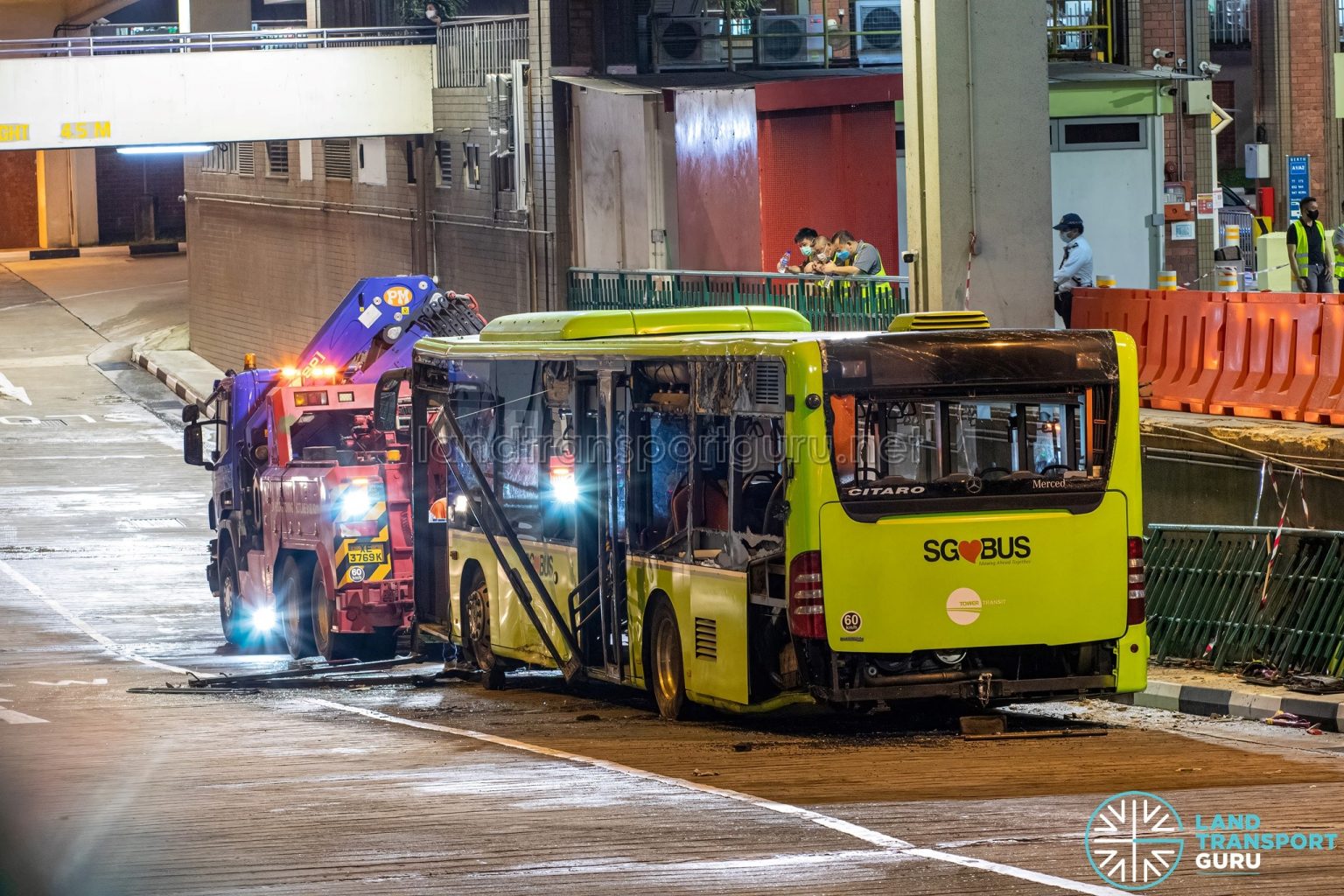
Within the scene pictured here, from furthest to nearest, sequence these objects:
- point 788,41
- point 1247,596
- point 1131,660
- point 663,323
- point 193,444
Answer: point 788,41 → point 193,444 → point 1247,596 → point 663,323 → point 1131,660

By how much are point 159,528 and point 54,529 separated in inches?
63.2

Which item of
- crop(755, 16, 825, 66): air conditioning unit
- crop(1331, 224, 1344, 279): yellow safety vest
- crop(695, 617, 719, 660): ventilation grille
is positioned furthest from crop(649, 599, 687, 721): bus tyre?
crop(755, 16, 825, 66): air conditioning unit

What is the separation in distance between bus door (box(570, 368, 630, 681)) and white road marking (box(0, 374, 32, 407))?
31860 millimetres

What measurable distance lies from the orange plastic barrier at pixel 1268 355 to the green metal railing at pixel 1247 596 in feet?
7.67

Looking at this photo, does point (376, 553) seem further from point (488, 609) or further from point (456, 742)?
point (456, 742)

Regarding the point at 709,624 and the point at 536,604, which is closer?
the point at 709,624

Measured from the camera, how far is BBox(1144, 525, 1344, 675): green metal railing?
1509cm

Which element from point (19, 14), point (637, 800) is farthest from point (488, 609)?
point (19, 14)

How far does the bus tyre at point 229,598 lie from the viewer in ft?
77.3

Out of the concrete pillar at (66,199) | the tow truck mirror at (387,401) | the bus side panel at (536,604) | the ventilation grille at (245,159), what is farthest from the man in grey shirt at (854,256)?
the concrete pillar at (66,199)

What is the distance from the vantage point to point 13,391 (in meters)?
45.9

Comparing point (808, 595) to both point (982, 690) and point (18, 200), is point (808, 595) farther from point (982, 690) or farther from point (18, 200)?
point (18, 200)

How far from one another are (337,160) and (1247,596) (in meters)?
28.1

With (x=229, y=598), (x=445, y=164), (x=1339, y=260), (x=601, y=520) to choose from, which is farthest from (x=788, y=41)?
(x=601, y=520)
